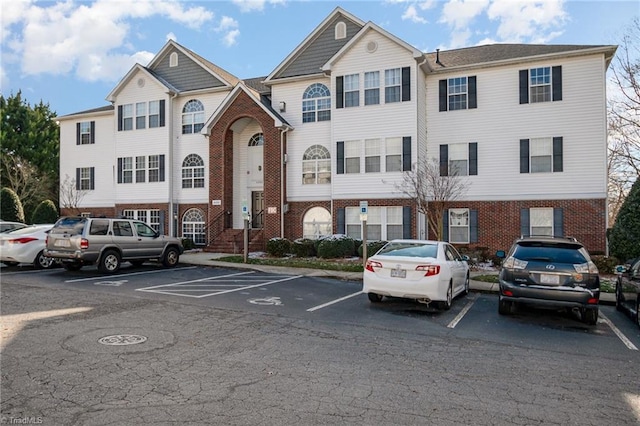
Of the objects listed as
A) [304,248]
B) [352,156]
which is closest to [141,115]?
[352,156]

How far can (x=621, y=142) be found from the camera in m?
27.9

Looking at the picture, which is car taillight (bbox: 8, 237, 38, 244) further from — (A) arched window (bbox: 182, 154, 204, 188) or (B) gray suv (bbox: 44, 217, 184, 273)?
(A) arched window (bbox: 182, 154, 204, 188)

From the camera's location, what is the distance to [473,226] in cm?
2016

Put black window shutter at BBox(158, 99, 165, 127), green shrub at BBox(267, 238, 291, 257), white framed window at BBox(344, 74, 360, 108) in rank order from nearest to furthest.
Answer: green shrub at BBox(267, 238, 291, 257), white framed window at BBox(344, 74, 360, 108), black window shutter at BBox(158, 99, 165, 127)

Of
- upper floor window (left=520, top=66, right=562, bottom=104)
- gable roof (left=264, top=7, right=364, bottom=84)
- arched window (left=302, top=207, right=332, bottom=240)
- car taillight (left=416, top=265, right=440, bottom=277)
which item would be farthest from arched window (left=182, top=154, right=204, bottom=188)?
car taillight (left=416, top=265, right=440, bottom=277)

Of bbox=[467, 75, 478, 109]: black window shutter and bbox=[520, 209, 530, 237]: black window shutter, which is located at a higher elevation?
bbox=[467, 75, 478, 109]: black window shutter

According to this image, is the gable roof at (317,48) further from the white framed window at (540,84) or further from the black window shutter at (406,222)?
the white framed window at (540,84)

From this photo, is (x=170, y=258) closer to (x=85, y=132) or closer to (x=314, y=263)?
(x=314, y=263)

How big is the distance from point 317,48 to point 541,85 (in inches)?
438

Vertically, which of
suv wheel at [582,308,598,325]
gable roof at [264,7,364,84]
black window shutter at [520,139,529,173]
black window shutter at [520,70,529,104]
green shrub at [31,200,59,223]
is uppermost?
gable roof at [264,7,364,84]

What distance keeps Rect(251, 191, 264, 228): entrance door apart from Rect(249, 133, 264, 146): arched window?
2.79m

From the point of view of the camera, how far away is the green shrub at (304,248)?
2081cm

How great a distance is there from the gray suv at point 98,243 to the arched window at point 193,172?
9.62m

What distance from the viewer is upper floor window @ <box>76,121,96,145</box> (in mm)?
28797
